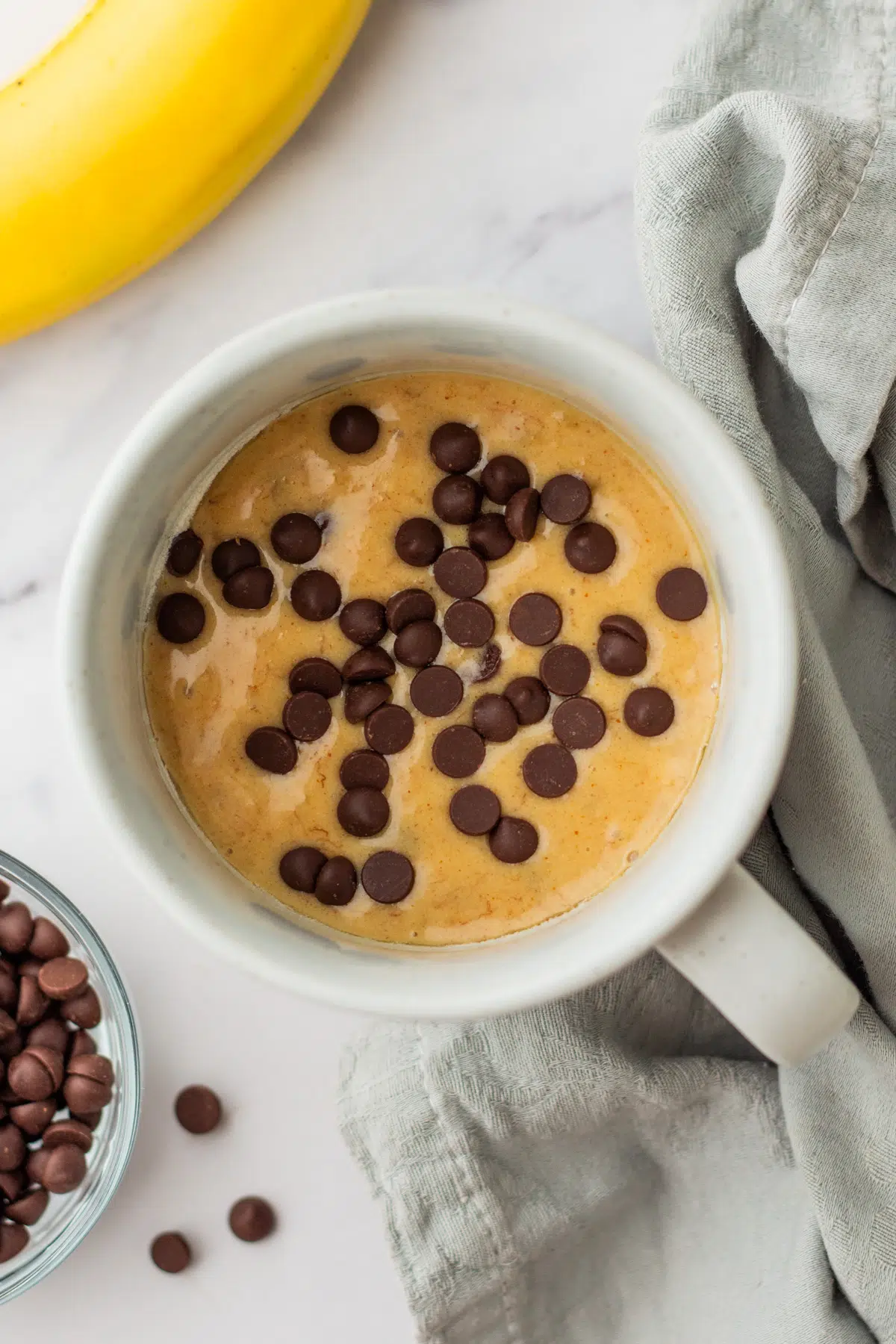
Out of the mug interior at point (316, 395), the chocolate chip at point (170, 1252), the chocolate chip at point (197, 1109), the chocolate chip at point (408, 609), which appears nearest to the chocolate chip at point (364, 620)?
the chocolate chip at point (408, 609)

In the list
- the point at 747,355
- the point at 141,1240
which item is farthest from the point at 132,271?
the point at 141,1240

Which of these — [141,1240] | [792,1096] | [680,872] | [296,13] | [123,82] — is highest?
[296,13]

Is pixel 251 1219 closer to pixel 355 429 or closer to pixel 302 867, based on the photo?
pixel 302 867

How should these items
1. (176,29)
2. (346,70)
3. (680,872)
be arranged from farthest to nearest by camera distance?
(346,70) → (176,29) → (680,872)

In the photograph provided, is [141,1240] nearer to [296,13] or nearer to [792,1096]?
[792,1096]

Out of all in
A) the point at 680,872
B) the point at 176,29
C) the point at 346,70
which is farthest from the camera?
the point at 346,70

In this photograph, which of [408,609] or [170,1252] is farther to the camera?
[170,1252]

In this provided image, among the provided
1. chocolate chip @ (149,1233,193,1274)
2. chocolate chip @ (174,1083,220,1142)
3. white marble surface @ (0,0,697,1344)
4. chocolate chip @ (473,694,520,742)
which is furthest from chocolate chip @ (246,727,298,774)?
chocolate chip @ (149,1233,193,1274)

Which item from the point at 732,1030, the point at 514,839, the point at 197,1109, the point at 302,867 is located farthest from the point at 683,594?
the point at 197,1109
